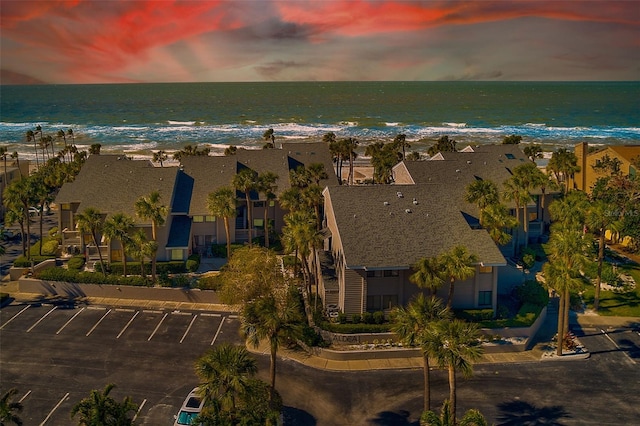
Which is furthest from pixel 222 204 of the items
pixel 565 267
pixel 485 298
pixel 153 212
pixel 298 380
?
pixel 565 267

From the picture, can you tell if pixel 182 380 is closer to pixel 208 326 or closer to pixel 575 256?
pixel 208 326

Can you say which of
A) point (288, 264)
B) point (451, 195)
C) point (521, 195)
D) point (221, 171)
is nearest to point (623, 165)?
point (521, 195)

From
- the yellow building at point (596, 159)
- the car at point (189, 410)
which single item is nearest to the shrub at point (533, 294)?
the car at point (189, 410)

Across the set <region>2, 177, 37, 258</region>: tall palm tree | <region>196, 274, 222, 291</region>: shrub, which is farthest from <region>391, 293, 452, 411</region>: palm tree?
<region>2, 177, 37, 258</region>: tall palm tree

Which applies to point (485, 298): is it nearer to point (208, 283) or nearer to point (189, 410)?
point (208, 283)

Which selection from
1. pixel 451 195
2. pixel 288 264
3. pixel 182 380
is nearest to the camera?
pixel 182 380

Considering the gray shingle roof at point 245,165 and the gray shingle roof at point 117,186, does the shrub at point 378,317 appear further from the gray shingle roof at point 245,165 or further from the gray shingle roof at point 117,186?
the gray shingle roof at point 117,186
